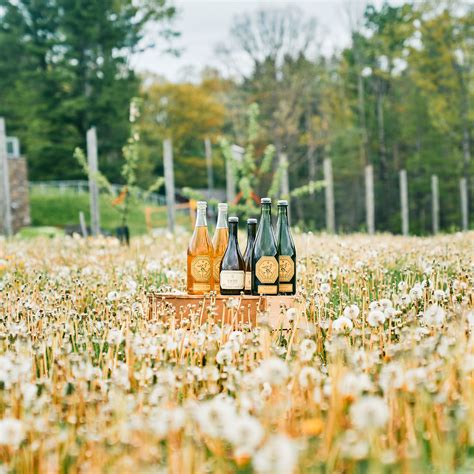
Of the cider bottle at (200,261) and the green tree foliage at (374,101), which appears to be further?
the green tree foliage at (374,101)

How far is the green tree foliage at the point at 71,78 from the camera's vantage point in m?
35.8

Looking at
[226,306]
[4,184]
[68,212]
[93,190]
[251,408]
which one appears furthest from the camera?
[68,212]

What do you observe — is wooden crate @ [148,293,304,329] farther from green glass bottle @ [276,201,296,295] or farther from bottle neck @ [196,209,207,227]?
bottle neck @ [196,209,207,227]

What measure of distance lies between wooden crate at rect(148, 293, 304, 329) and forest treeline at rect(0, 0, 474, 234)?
82.7 feet

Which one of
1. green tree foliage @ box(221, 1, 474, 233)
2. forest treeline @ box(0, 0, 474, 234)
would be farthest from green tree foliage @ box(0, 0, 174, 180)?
green tree foliage @ box(221, 1, 474, 233)

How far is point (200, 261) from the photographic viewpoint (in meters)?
4.01

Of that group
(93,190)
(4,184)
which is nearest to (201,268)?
(93,190)

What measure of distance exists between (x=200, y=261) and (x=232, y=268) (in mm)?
181

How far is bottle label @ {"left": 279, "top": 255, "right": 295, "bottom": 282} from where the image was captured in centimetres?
390

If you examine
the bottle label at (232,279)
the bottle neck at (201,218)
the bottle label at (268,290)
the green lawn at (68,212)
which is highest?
the green lawn at (68,212)

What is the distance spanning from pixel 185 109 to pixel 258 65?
409 inches

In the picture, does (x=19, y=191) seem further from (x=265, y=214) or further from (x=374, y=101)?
(x=265, y=214)

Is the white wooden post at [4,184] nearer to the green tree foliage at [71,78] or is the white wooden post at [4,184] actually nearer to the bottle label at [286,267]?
the bottle label at [286,267]

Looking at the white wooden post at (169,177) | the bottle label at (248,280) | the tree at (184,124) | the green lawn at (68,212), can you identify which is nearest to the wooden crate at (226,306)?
the bottle label at (248,280)
